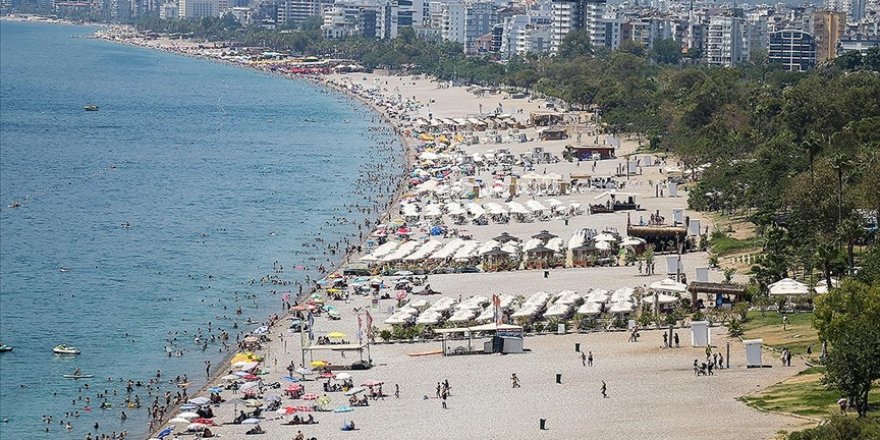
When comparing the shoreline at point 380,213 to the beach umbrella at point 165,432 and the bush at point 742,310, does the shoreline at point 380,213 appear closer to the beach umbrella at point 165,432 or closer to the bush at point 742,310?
the beach umbrella at point 165,432

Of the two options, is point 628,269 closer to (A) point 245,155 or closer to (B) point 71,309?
(B) point 71,309

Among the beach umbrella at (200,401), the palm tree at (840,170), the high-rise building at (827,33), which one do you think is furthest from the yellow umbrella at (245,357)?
the high-rise building at (827,33)

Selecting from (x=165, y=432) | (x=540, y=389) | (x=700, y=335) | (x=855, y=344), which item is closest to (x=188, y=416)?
(x=165, y=432)

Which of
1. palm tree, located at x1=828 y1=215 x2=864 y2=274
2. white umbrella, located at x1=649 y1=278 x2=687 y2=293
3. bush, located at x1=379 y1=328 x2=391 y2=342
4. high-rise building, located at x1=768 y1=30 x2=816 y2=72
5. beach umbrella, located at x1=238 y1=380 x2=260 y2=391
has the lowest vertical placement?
beach umbrella, located at x1=238 y1=380 x2=260 y2=391

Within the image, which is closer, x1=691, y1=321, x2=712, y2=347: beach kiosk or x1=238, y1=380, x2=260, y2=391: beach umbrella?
x1=238, y1=380, x2=260, y2=391: beach umbrella

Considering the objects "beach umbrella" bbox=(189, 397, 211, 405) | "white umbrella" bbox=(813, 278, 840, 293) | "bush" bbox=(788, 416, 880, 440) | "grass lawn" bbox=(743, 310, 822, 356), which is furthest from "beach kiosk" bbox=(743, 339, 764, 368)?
"beach umbrella" bbox=(189, 397, 211, 405)

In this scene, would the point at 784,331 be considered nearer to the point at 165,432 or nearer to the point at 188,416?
the point at 188,416

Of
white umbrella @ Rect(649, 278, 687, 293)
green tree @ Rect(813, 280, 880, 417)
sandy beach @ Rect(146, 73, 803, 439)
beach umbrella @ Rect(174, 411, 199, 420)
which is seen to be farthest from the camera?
white umbrella @ Rect(649, 278, 687, 293)

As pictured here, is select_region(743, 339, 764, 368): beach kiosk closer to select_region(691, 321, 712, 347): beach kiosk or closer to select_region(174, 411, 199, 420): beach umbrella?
select_region(691, 321, 712, 347): beach kiosk
